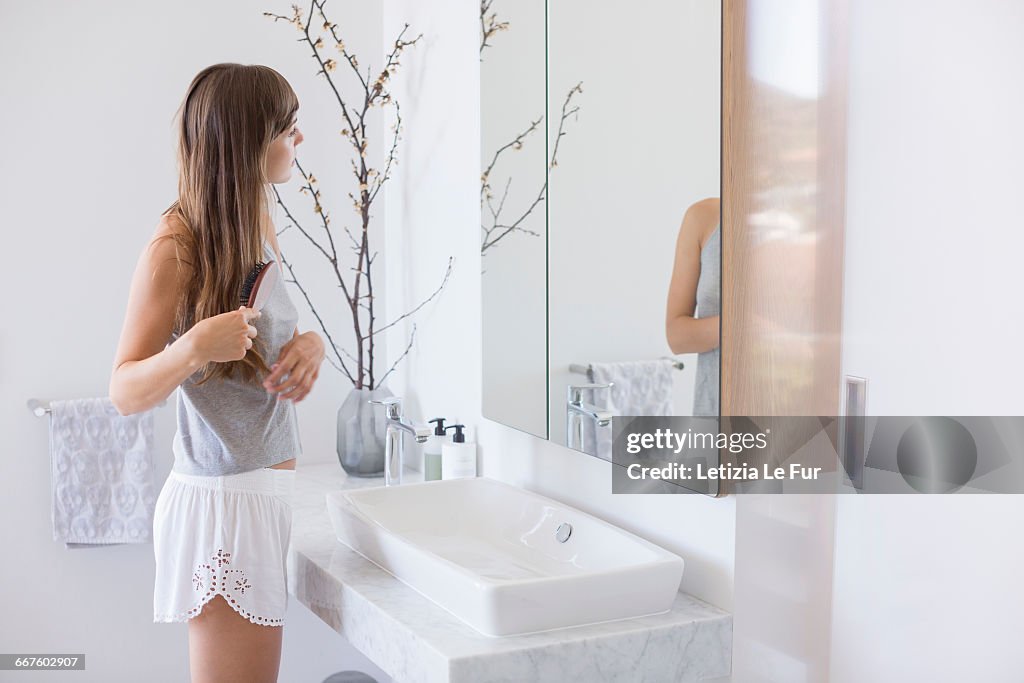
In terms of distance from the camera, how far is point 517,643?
55.4 inches

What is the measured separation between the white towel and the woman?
87 centimetres

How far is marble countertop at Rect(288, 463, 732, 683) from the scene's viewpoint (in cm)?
138

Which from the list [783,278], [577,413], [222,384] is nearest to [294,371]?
[222,384]

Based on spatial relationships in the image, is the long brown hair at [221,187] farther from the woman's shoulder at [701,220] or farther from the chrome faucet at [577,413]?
the woman's shoulder at [701,220]

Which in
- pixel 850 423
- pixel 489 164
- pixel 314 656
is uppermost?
pixel 489 164

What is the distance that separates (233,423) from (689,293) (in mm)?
789

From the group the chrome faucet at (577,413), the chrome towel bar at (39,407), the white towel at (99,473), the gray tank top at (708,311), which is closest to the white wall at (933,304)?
the gray tank top at (708,311)

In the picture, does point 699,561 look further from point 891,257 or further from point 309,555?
point 309,555

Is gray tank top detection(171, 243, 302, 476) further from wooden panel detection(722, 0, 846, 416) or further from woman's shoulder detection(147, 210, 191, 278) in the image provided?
wooden panel detection(722, 0, 846, 416)

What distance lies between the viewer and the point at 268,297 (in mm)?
1650

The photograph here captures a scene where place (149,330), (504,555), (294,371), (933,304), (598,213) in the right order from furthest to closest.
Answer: (504,555) → (598,213) → (294,371) → (149,330) → (933,304)

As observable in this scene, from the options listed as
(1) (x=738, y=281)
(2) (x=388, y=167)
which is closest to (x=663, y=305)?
(1) (x=738, y=281)

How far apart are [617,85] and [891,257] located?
0.56 meters

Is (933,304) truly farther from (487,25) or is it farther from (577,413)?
(487,25)
